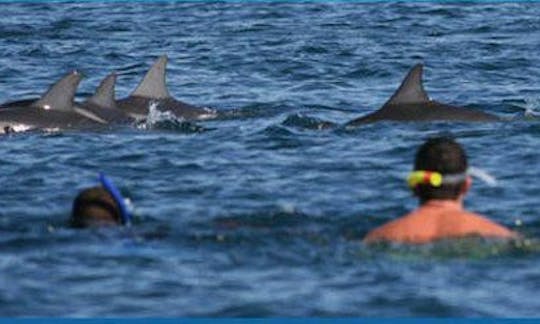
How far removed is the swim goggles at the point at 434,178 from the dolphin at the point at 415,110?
783 cm

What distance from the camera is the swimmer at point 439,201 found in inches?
481

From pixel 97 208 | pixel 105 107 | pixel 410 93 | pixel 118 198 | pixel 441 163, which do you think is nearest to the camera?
pixel 441 163

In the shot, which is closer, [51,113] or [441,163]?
[441,163]

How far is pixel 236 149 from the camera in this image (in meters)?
18.8

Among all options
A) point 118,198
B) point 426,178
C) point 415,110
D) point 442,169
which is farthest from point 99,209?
point 415,110

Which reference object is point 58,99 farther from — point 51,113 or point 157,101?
point 157,101

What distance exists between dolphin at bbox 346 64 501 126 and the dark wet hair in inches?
289

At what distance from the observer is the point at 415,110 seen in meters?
20.4

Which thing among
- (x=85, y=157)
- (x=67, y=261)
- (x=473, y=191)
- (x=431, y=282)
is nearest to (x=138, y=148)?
(x=85, y=157)

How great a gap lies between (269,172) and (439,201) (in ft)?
15.6

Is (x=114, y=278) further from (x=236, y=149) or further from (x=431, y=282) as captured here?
(x=236, y=149)

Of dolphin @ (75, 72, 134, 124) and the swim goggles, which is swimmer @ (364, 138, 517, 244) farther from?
dolphin @ (75, 72, 134, 124)

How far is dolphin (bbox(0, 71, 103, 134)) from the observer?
19969mm

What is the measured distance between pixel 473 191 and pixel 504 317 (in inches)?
180
